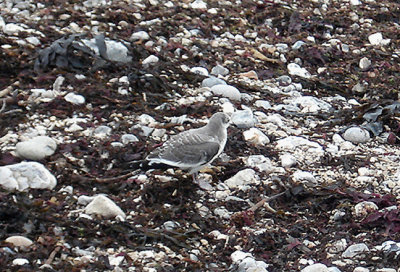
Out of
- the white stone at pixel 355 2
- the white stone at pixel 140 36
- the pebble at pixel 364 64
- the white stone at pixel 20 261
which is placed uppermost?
the white stone at pixel 20 261

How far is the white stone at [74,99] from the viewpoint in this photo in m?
6.45

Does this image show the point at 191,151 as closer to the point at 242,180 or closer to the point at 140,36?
the point at 242,180

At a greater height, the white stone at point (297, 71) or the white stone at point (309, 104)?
the white stone at point (309, 104)

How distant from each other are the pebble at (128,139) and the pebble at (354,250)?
2.09 meters

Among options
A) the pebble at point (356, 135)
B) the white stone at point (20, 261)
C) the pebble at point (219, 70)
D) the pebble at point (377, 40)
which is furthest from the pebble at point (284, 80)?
the white stone at point (20, 261)

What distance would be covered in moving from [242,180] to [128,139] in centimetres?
104

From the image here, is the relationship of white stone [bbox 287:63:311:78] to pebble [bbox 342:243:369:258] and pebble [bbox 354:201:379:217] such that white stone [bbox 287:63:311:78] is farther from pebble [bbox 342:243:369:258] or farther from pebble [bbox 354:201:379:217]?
pebble [bbox 342:243:369:258]

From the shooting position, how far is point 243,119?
6629 millimetres

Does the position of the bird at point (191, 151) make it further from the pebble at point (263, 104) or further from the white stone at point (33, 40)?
the white stone at point (33, 40)

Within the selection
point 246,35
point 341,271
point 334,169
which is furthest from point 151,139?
point 246,35

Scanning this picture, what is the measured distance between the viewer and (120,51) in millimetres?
7324

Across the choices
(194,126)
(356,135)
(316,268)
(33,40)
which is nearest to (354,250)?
(316,268)

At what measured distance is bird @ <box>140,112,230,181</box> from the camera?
547 centimetres

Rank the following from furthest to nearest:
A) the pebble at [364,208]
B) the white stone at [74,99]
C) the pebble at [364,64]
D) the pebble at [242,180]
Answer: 1. the pebble at [364,64]
2. the white stone at [74,99]
3. the pebble at [242,180]
4. the pebble at [364,208]
